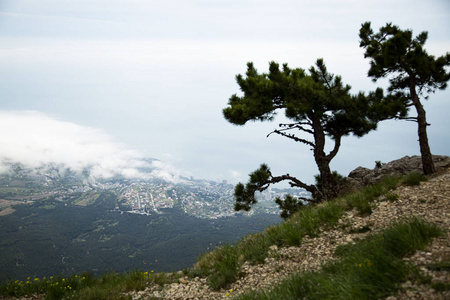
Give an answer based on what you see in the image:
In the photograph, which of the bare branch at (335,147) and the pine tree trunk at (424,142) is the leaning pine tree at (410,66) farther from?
the bare branch at (335,147)

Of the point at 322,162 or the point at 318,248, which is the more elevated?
the point at 322,162

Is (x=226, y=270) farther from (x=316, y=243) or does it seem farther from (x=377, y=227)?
(x=377, y=227)

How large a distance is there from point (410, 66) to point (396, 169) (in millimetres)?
7466

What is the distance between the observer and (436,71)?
1268cm

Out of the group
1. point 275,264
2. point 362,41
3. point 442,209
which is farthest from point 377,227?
point 362,41

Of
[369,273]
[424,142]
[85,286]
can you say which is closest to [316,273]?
[369,273]

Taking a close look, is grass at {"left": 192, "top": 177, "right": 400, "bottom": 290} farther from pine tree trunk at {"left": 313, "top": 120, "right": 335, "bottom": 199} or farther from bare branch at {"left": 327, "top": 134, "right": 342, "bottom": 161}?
bare branch at {"left": 327, "top": 134, "right": 342, "bottom": 161}

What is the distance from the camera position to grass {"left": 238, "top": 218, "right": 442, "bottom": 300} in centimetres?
395

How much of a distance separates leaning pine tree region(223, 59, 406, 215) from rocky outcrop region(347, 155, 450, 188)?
10.8ft

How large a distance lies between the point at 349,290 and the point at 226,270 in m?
4.82

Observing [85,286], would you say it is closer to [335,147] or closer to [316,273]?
[316,273]

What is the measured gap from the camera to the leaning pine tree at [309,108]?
13359 mm

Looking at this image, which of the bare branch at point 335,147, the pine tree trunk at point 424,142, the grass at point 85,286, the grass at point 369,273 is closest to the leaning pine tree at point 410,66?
the pine tree trunk at point 424,142

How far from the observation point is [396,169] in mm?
16531
